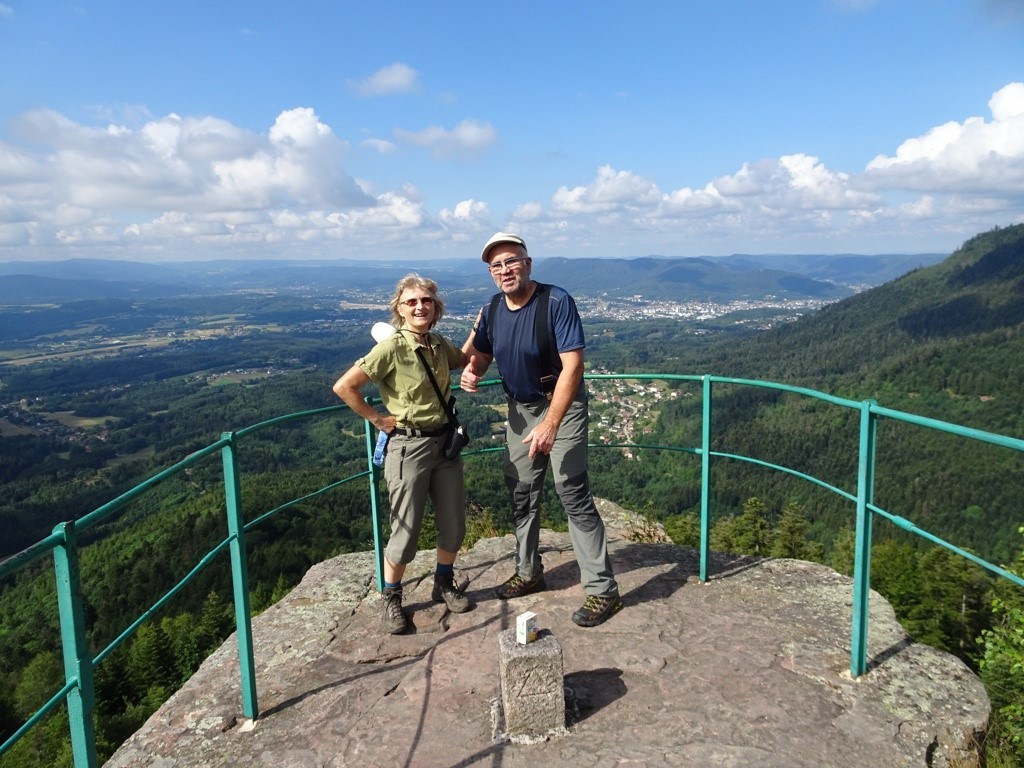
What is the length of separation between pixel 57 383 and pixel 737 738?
6090 inches

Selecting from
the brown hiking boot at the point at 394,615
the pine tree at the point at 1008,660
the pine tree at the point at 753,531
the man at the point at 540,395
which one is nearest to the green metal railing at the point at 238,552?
the brown hiking boot at the point at 394,615

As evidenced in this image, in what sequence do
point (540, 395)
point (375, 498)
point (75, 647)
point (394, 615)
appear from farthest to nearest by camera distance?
point (375, 498)
point (394, 615)
point (540, 395)
point (75, 647)

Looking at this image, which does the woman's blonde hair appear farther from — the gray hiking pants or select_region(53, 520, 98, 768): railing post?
select_region(53, 520, 98, 768): railing post

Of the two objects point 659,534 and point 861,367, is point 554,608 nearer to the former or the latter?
point 659,534

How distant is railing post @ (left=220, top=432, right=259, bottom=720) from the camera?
3049mm

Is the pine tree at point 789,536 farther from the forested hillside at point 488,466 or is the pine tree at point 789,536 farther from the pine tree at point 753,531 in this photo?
the pine tree at point 753,531

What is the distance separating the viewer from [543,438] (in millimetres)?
3553

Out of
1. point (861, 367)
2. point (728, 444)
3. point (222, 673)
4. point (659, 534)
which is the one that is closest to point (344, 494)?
point (659, 534)

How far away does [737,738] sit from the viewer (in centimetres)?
282

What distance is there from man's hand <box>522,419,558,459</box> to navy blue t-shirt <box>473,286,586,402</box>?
245 millimetres

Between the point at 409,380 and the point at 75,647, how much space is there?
1.89 meters

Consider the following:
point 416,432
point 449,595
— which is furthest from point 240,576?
point 449,595

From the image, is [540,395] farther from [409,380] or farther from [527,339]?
[409,380]

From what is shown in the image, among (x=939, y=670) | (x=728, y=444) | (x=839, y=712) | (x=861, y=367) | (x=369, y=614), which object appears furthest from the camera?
(x=861, y=367)
